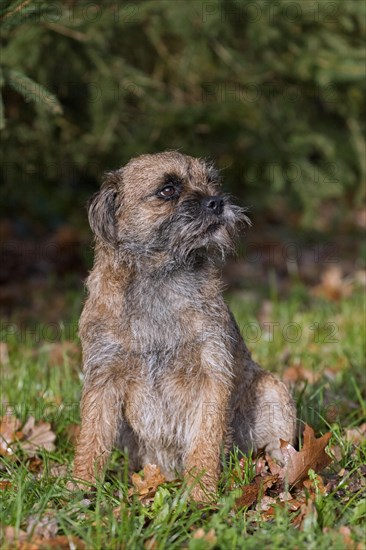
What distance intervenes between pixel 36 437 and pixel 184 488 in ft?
3.67

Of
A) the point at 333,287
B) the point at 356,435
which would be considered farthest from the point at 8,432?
the point at 333,287

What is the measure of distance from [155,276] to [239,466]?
3.17ft

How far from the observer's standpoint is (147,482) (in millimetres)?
3609

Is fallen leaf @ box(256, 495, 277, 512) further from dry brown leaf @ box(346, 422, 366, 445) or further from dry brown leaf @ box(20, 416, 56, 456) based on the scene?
Result: dry brown leaf @ box(20, 416, 56, 456)

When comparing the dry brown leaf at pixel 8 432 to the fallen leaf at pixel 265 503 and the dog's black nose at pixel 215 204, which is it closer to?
the fallen leaf at pixel 265 503

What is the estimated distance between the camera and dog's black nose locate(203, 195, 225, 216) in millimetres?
3582

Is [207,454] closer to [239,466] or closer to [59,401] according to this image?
[239,466]

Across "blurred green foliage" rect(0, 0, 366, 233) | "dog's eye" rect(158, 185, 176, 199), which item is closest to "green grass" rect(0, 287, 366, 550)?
"dog's eye" rect(158, 185, 176, 199)

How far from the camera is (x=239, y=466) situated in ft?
11.5

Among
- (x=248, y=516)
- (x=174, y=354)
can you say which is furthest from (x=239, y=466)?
(x=174, y=354)

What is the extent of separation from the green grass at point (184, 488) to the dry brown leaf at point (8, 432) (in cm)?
6

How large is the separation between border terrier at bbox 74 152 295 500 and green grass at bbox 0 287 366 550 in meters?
0.22

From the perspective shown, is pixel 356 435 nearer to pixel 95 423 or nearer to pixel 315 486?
pixel 315 486

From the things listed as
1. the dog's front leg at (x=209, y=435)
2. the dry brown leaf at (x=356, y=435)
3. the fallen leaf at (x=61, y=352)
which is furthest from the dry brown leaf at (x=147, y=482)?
the fallen leaf at (x=61, y=352)
